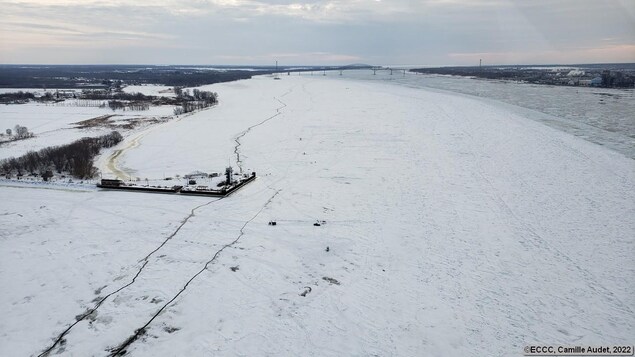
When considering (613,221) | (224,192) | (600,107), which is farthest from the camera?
(600,107)

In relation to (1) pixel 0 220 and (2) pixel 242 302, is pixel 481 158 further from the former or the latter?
(1) pixel 0 220

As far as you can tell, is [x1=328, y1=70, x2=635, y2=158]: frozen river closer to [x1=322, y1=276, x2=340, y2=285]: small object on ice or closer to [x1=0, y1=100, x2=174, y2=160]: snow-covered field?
[x1=322, y1=276, x2=340, y2=285]: small object on ice

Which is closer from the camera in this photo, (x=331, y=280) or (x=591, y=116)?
(x=331, y=280)

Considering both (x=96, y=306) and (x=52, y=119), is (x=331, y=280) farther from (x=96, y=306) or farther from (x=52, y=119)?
(x=52, y=119)

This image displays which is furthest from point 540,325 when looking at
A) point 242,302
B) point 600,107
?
point 600,107

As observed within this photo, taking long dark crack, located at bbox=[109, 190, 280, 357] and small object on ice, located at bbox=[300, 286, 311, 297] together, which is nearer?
long dark crack, located at bbox=[109, 190, 280, 357]

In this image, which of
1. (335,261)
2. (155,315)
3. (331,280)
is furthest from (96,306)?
(335,261)

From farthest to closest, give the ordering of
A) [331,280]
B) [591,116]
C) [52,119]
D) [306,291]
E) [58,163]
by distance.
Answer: [52,119]
[591,116]
[58,163]
[331,280]
[306,291]

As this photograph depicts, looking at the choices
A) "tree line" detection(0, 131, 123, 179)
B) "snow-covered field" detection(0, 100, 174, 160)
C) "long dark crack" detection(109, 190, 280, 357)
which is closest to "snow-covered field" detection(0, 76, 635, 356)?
Answer: "long dark crack" detection(109, 190, 280, 357)
